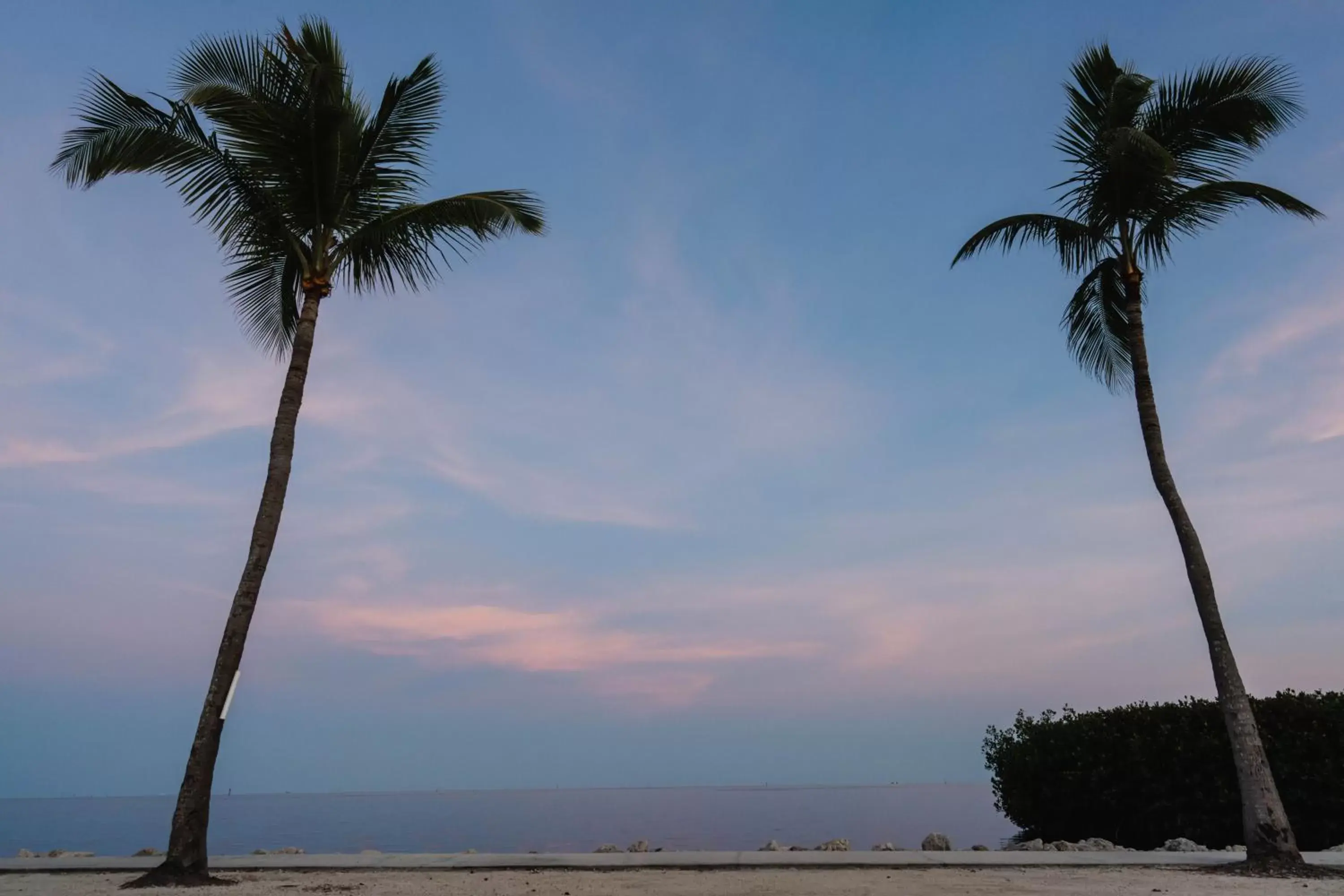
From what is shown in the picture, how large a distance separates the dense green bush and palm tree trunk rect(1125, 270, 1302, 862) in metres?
2.12

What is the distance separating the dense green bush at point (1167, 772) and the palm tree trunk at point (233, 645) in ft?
43.1

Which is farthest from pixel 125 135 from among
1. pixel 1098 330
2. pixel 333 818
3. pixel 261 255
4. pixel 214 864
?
pixel 333 818

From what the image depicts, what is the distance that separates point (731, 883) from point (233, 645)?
5.99 meters

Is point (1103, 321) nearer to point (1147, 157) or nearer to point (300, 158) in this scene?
point (1147, 157)

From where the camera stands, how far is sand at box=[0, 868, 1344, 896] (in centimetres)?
805

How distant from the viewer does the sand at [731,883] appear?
8047 millimetres

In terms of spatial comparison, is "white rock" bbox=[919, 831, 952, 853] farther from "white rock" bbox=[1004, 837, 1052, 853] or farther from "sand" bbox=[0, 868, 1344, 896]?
"sand" bbox=[0, 868, 1344, 896]

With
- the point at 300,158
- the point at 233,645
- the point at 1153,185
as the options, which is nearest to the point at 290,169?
the point at 300,158

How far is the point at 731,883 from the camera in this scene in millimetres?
8648

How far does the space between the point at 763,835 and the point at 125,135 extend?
78.8ft

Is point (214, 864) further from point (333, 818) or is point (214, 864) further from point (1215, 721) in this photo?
point (333, 818)

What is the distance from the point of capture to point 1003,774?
16344mm

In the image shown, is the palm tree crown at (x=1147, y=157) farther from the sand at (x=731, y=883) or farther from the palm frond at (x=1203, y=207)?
the sand at (x=731, y=883)

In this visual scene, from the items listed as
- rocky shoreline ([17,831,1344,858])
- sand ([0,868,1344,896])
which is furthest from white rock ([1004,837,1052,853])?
sand ([0,868,1344,896])
